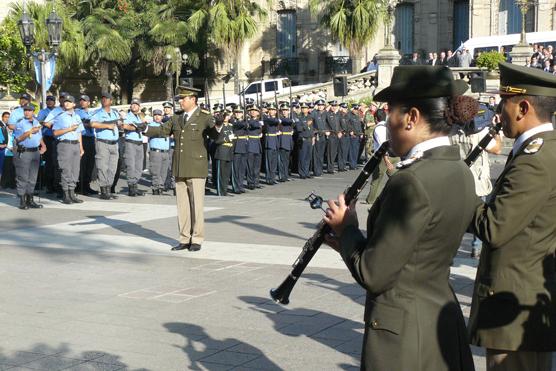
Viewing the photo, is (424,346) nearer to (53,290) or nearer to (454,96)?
(454,96)

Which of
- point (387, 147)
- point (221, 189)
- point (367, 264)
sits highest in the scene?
point (387, 147)

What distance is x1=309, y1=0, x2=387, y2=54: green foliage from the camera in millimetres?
41656

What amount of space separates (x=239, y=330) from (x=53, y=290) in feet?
8.23

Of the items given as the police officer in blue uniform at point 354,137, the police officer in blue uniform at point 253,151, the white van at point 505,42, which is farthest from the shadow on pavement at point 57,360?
the white van at point 505,42

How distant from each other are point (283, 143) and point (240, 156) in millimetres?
2249

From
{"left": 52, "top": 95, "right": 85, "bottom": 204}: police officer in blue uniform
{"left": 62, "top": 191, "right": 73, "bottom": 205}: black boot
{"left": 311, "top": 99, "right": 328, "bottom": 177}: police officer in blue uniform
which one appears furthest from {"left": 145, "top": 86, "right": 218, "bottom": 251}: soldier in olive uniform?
{"left": 311, "top": 99, "right": 328, "bottom": 177}: police officer in blue uniform

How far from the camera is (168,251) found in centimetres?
1157

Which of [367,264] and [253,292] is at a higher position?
[367,264]

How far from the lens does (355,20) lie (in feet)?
137

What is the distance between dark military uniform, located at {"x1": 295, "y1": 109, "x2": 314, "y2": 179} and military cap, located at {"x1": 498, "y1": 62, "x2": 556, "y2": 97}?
19123mm

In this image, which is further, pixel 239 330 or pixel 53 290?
pixel 53 290

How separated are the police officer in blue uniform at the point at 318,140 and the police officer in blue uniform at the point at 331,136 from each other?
0.58 feet

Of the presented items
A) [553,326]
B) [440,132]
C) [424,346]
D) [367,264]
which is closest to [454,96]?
[440,132]

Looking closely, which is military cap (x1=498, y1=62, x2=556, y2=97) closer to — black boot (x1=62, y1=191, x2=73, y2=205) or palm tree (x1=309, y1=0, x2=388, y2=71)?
black boot (x1=62, y1=191, x2=73, y2=205)
